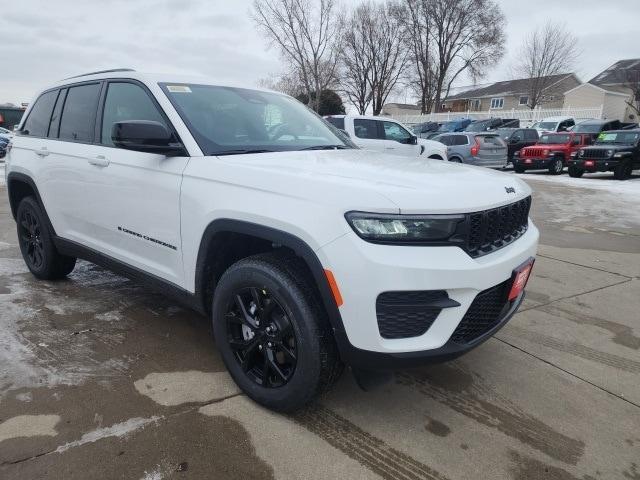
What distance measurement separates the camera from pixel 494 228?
2.39 m

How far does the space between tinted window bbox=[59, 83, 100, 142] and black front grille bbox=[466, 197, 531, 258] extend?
283cm

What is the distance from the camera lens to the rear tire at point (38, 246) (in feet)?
13.8

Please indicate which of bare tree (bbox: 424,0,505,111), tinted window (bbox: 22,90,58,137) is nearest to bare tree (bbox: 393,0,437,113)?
bare tree (bbox: 424,0,505,111)

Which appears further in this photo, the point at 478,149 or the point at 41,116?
the point at 478,149

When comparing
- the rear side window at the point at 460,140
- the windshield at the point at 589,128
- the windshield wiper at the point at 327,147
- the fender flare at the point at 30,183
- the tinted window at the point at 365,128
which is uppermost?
the windshield at the point at 589,128

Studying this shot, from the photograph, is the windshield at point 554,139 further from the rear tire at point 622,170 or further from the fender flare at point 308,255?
the fender flare at point 308,255

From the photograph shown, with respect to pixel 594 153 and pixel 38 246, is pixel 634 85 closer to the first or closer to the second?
pixel 594 153

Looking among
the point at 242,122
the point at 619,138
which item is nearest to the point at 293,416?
the point at 242,122

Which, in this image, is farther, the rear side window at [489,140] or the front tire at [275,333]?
the rear side window at [489,140]

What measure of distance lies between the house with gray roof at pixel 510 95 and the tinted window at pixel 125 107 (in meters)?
49.9

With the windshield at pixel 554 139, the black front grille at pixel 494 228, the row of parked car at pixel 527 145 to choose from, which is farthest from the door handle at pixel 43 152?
the windshield at pixel 554 139

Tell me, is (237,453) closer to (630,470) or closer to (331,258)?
(331,258)

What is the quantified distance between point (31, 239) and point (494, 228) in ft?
13.8

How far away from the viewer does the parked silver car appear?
15789 millimetres
